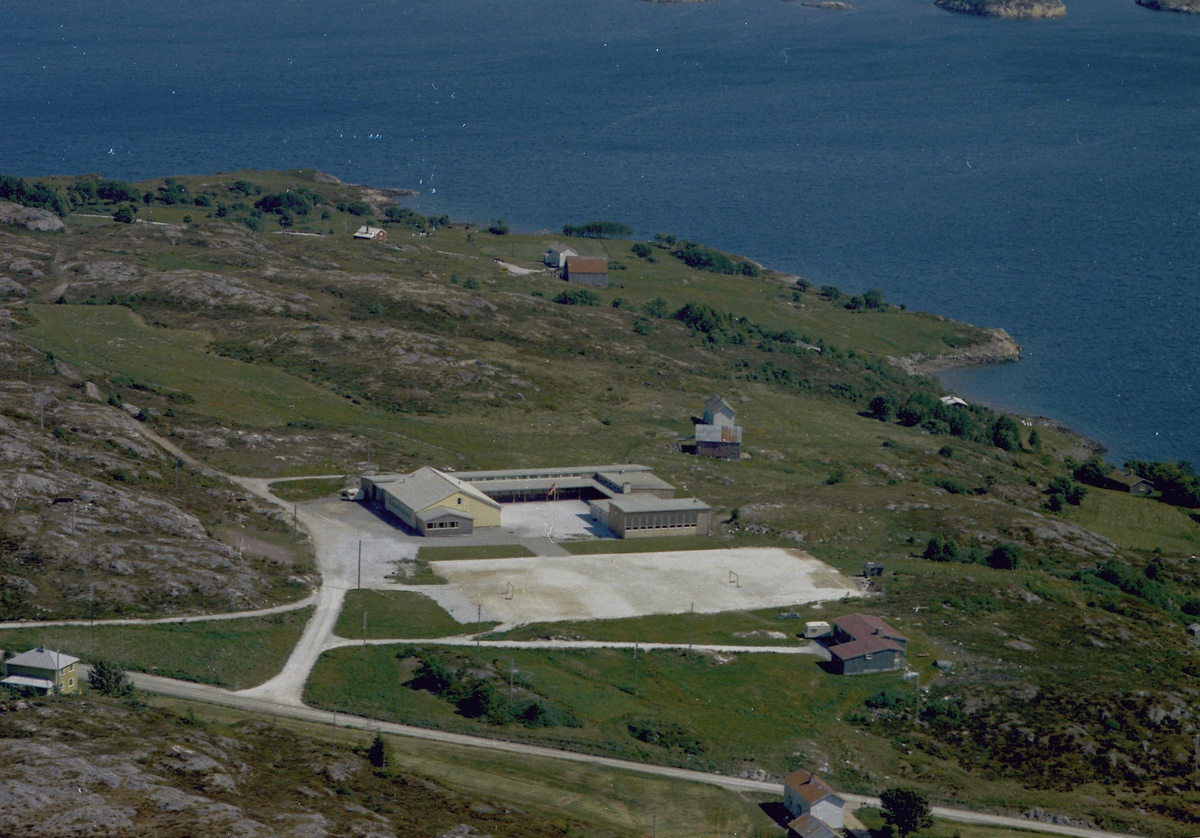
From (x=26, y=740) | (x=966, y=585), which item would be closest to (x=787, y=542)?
(x=966, y=585)

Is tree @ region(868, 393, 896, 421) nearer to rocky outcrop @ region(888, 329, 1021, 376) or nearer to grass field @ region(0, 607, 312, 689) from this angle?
rocky outcrop @ region(888, 329, 1021, 376)

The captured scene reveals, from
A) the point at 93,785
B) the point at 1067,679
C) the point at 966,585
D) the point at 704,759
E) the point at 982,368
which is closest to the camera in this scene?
the point at 93,785

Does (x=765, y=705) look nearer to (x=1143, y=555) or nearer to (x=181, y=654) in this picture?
(x=181, y=654)

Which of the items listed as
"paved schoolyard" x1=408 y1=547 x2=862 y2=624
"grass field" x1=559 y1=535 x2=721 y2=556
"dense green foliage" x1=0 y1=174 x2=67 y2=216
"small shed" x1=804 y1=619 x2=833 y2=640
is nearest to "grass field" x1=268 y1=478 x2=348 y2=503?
"paved schoolyard" x1=408 y1=547 x2=862 y2=624

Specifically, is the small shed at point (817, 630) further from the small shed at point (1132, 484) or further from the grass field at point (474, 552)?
the small shed at point (1132, 484)

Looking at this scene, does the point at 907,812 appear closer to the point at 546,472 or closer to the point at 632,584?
the point at 632,584

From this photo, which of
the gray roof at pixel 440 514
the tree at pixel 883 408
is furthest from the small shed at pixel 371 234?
the gray roof at pixel 440 514

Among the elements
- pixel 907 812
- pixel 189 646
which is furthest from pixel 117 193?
pixel 907 812
